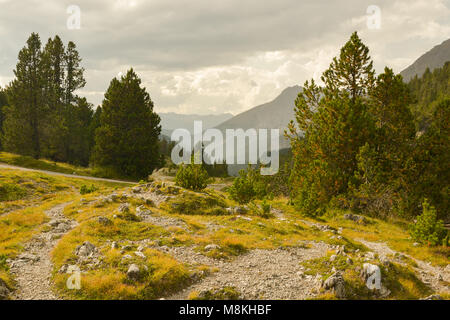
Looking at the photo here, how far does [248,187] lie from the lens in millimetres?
22719

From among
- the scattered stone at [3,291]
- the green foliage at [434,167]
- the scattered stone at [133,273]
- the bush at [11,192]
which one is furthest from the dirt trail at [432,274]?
the bush at [11,192]

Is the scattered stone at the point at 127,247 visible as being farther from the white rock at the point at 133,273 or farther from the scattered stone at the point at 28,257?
the scattered stone at the point at 28,257

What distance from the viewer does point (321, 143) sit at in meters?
23.4

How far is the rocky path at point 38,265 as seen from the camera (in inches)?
348

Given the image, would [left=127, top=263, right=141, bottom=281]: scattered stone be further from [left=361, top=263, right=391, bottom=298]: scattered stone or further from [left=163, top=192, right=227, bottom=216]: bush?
[left=163, top=192, right=227, bottom=216]: bush

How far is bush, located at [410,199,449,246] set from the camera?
14.0 meters

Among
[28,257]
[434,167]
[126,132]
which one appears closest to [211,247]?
[28,257]

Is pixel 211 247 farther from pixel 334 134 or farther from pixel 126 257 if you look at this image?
pixel 334 134

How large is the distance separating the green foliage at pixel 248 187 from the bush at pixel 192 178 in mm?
2992

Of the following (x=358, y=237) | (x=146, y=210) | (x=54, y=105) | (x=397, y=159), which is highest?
(x=54, y=105)
